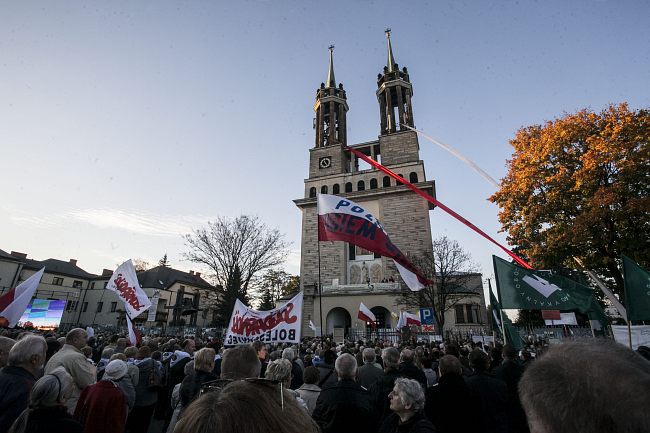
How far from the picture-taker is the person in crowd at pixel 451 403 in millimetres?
3750

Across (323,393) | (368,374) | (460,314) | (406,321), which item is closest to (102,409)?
(323,393)

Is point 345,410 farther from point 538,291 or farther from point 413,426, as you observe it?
point 538,291

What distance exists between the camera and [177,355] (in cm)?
719

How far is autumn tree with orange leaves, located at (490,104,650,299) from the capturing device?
1414 centimetres

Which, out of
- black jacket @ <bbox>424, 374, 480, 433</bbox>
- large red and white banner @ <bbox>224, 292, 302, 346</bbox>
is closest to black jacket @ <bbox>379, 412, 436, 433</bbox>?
black jacket @ <bbox>424, 374, 480, 433</bbox>

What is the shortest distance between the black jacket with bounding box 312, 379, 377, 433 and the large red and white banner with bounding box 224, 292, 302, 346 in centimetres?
364

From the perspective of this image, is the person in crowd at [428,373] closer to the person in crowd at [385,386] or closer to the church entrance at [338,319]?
the person in crowd at [385,386]

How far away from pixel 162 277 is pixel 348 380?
55.3 m

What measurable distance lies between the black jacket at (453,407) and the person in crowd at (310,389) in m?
1.37

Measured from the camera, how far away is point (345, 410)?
3.44 m

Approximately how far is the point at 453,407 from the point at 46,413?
4031 millimetres

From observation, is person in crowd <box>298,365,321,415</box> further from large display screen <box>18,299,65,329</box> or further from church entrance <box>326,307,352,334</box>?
large display screen <box>18,299,65,329</box>

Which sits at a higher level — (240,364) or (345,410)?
(240,364)

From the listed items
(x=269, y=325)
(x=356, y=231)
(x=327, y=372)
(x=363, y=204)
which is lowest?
A: (x=327, y=372)
